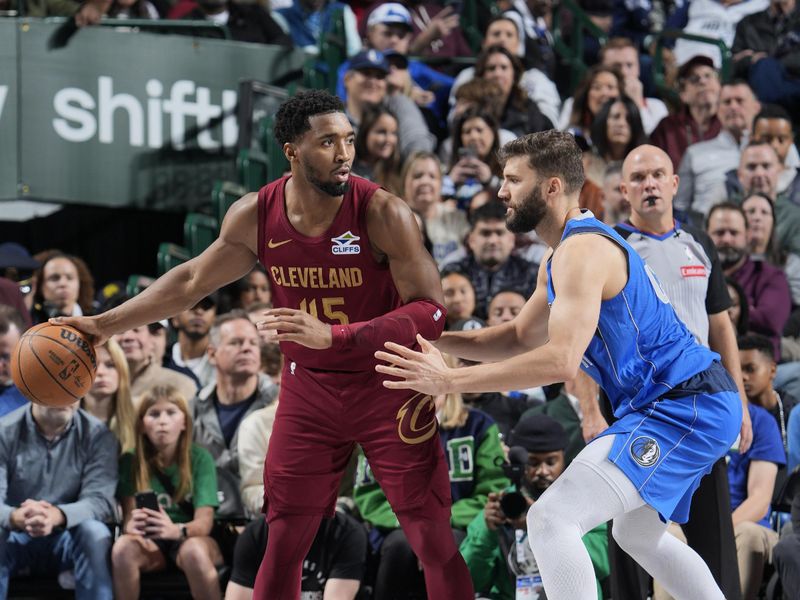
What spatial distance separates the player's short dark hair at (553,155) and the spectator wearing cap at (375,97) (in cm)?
541

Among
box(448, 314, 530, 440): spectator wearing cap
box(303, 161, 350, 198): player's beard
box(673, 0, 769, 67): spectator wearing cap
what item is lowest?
box(448, 314, 530, 440): spectator wearing cap

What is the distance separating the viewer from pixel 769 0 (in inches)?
491

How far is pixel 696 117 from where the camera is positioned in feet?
34.5

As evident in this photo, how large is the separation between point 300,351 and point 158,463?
239 cm

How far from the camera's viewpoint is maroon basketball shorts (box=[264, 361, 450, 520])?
16.8 feet

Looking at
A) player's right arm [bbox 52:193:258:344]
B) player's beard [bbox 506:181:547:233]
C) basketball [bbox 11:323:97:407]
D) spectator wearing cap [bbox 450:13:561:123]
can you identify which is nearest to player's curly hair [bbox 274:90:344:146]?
player's right arm [bbox 52:193:258:344]

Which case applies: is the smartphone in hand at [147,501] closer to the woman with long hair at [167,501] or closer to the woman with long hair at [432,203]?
the woman with long hair at [167,501]

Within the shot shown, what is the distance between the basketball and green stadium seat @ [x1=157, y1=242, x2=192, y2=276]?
434cm

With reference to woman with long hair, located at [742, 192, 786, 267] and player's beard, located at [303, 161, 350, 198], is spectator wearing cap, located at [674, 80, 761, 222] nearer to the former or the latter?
woman with long hair, located at [742, 192, 786, 267]

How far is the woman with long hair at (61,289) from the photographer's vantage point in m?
8.62

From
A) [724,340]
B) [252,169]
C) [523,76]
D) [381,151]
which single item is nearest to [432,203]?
[381,151]

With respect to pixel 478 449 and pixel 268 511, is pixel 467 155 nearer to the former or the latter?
pixel 478 449

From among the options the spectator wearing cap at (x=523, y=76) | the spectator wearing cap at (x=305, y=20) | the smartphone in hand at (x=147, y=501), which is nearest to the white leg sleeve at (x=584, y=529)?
the smartphone in hand at (x=147, y=501)

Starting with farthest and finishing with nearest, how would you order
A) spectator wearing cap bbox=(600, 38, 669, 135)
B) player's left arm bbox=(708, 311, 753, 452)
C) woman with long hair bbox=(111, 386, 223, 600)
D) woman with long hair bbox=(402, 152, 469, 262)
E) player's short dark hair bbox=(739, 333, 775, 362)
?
spectator wearing cap bbox=(600, 38, 669, 135) → woman with long hair bbox=(402, 152, 469, 262) → player's short dark hair bbox=(739, 333, 775, 362) → woman with long hair bbox=(111, 386, 223, 600) → player's left arm bbox=(708, 311, 753, 452)
